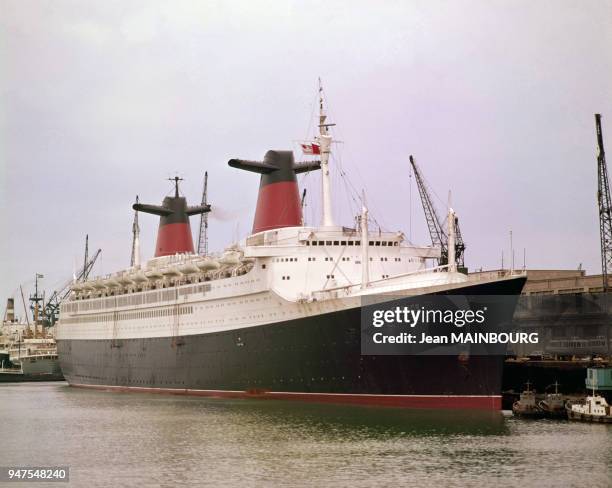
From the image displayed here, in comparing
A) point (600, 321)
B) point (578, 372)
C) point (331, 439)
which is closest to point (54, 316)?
point (600, 321)

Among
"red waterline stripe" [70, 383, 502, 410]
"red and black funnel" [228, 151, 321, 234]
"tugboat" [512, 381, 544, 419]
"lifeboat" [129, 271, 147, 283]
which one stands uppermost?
"red and black funnel" [228, 151, 321, 234]

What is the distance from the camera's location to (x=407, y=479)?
26.8 m

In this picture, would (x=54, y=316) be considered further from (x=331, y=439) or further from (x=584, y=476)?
(x=584, y=476)

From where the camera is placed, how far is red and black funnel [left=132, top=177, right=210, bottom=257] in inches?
2692

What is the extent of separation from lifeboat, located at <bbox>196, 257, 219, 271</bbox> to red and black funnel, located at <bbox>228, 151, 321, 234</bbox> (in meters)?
2.67

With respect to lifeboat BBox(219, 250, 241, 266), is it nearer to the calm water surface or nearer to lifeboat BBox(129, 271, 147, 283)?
the calm water surface

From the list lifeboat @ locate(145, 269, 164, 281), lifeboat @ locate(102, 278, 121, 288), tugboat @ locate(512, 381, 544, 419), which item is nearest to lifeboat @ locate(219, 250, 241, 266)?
lifeboat @ locate(145, 269, 164, 281)

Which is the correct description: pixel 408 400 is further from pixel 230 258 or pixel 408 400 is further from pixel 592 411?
pixel 230 258

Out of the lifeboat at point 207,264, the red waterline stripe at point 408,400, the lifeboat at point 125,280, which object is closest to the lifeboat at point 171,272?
the lifeboat at point 207,264

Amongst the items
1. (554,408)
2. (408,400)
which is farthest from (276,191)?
Result: (554,408)

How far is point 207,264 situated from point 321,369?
498 inches

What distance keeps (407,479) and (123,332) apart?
4058 centimetres

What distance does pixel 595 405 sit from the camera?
38.8 meters

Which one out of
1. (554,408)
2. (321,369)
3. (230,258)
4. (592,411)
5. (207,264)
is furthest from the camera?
(207,264)
